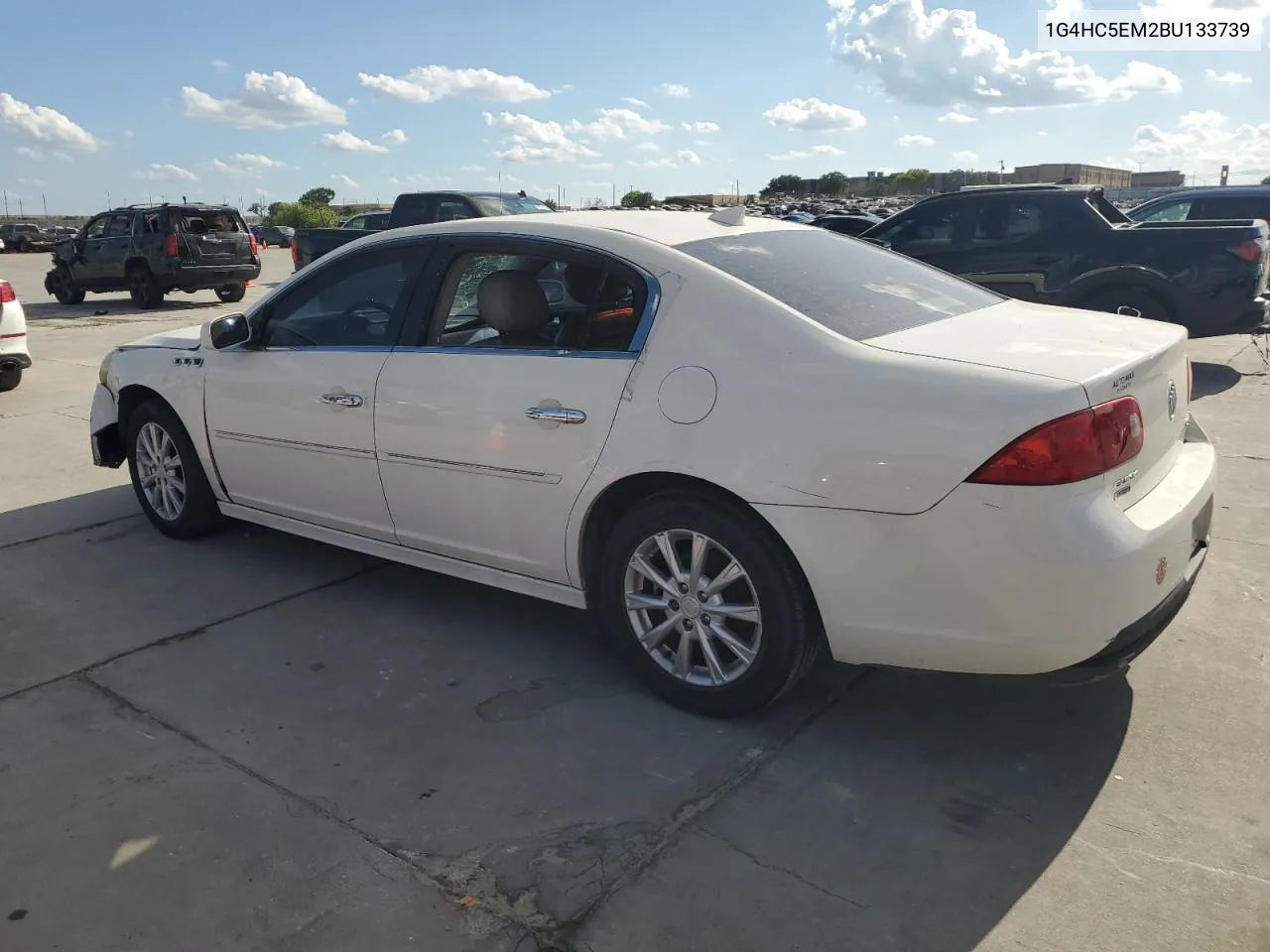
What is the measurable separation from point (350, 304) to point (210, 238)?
14319mm

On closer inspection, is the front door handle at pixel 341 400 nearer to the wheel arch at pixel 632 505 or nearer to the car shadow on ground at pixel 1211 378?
the wheel arch at pixel 632 505

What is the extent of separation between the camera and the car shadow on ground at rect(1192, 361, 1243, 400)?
8.83 m

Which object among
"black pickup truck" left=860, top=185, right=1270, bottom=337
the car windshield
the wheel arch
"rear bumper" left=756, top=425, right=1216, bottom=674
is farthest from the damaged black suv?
"rear bumper" left=756, top=425, right=1216, bottom=674

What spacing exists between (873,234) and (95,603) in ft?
26.8

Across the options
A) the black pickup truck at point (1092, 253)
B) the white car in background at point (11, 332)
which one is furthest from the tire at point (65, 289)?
the black pickup truck at point (1092, 253)

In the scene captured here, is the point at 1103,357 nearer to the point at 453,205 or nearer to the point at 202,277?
the point at 453,205

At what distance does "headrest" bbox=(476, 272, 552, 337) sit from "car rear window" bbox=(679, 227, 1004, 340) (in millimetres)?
572

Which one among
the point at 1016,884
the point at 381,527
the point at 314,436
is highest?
the point at 314,436

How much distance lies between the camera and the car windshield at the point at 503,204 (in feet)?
44.9

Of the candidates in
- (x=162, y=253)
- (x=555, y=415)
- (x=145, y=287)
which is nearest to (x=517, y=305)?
(x=555, y=415)

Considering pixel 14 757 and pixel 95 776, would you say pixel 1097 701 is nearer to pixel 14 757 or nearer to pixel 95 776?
pixel 95 776

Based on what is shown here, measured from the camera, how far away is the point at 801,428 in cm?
296

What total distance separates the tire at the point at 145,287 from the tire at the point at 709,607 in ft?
53.3

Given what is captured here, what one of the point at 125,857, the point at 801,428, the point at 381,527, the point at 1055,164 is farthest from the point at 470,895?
the point at 1055,164
